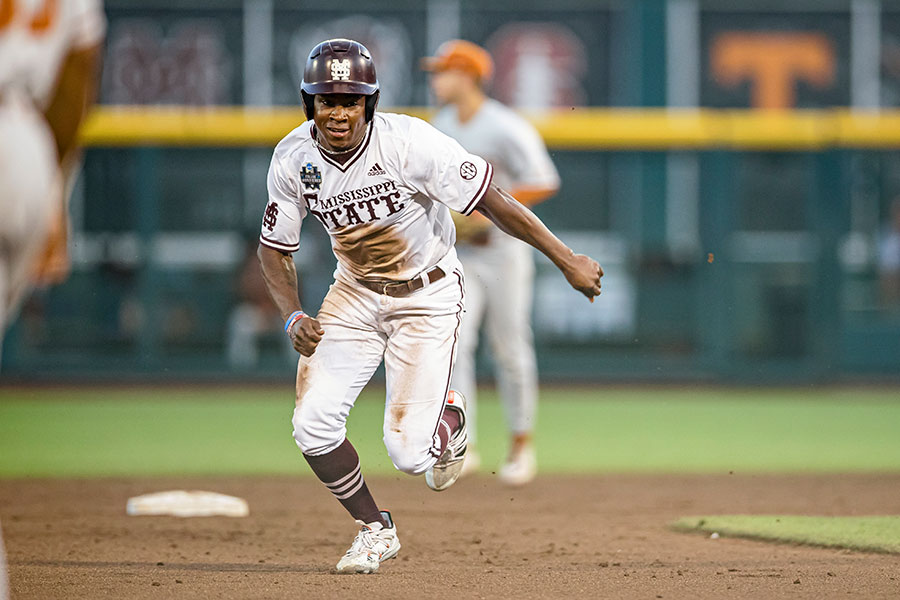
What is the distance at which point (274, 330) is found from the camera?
14703mm

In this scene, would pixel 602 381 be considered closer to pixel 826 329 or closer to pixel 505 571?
pixel 826 329

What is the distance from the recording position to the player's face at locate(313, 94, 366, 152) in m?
5.03

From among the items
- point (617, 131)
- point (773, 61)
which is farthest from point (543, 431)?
point (773, 61)

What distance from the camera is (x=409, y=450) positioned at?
213 inches

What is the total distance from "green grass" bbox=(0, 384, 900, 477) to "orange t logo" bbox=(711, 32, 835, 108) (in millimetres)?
10566

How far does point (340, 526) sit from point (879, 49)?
66.0ft

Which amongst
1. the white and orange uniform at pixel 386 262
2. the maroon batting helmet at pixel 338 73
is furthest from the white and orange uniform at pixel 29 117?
the white and orange uniform at pixel 386 262

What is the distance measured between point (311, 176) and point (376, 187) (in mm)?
242

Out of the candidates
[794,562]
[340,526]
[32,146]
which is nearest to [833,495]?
[794,562]

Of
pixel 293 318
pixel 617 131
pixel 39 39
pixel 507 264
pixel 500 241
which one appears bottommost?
pixel 293 318

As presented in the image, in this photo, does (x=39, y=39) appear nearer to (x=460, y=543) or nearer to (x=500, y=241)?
(x=460, y=543)

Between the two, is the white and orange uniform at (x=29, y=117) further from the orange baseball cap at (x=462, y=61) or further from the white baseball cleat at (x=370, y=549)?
the orange baseball cap at (x=462, y=61)

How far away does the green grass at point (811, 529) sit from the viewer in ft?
19.3

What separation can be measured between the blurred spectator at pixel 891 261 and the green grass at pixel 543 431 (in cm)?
110
